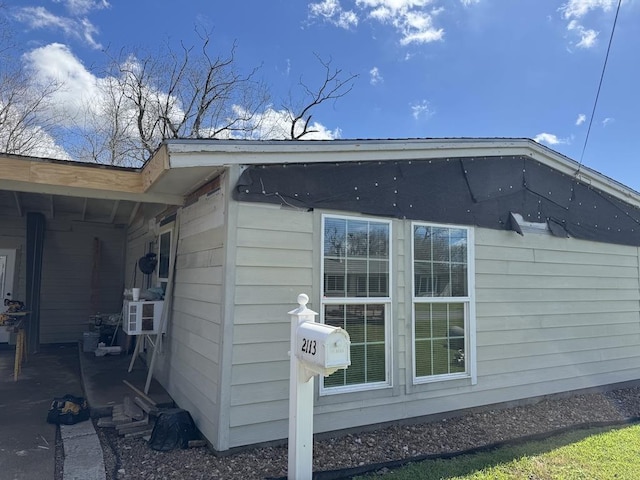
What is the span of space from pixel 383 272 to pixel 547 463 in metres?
2.06

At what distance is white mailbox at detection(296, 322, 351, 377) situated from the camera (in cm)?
205

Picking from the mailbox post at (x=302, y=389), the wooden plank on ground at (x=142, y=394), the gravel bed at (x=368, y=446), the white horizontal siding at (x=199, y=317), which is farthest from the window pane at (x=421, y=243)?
the wooden plank on ground at (x=142, y=394)

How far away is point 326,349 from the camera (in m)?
2.05

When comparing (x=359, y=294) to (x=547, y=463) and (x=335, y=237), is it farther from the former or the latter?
(x=547, y=463)

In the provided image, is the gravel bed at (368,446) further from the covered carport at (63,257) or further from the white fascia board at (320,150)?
the covered carport at (63,257)

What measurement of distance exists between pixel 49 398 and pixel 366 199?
419 centimetres

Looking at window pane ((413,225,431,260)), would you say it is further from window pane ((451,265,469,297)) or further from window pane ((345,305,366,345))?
window pane ((345,305,366,345))

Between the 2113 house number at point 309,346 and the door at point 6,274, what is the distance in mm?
8009

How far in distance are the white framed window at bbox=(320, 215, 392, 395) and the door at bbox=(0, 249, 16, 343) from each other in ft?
23.5

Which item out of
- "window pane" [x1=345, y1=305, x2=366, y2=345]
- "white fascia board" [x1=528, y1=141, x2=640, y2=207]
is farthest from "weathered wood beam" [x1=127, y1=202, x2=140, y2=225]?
"white fascia board" [x1=528, y1=141, x2=640, y2=207]

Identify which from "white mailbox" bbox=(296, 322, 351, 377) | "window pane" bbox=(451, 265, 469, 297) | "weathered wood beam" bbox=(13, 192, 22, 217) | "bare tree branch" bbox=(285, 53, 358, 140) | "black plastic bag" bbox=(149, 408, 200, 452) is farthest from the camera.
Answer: "bare tree branch" bbox=(285, 53, 358, 140)

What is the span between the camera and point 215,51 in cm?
1520

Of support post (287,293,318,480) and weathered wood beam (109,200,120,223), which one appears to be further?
weathered wood beam (109,200,120,223)

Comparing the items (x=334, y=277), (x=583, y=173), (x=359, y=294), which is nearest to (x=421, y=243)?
(x=359, y=294)
